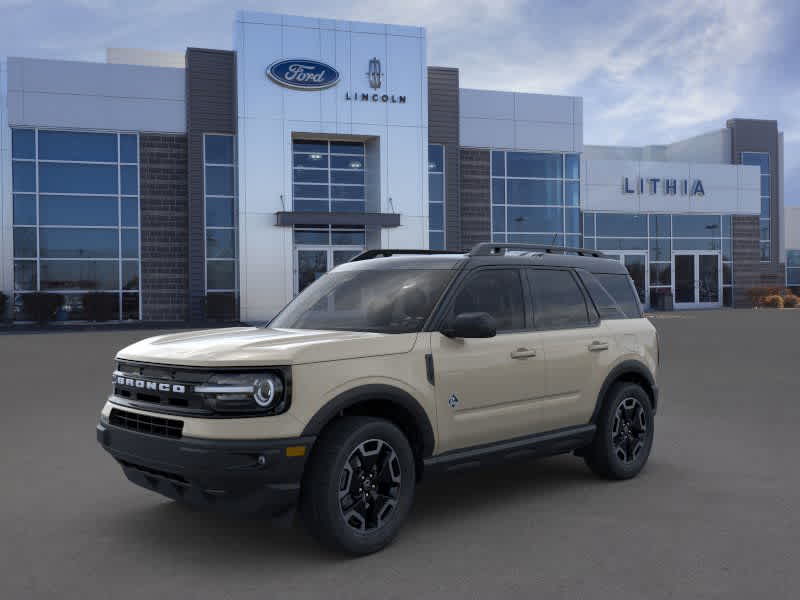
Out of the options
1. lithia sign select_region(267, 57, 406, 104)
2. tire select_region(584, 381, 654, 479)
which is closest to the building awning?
lithia sign select_region(267, 57, 406, 104)

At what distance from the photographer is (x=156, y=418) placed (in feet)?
15.4

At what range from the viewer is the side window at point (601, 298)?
6602 mm

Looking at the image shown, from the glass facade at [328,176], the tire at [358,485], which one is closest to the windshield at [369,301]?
the tire at [358,485]

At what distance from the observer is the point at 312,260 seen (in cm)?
3200

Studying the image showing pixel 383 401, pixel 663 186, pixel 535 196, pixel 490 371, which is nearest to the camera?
pixel 383 401

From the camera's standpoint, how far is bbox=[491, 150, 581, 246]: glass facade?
119 feet

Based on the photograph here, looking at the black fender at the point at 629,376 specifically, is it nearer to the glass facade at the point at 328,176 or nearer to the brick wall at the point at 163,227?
the glass facade at the point at 328,176

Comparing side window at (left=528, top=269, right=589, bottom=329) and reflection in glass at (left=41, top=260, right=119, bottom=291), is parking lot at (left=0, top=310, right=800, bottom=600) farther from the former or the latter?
reflection in glass at (left=41, top=260, right=119, bottom=291)

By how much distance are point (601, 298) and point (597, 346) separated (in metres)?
0.53

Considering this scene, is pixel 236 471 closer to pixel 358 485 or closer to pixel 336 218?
pixel 358 485

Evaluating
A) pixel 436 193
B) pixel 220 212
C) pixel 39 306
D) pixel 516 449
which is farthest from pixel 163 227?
pixel 516 449

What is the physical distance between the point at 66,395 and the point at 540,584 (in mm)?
8923

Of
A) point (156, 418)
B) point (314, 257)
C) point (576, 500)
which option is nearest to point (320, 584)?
point (156, 418)

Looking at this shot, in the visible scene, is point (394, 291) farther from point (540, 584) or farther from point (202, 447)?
point (540, 584)
